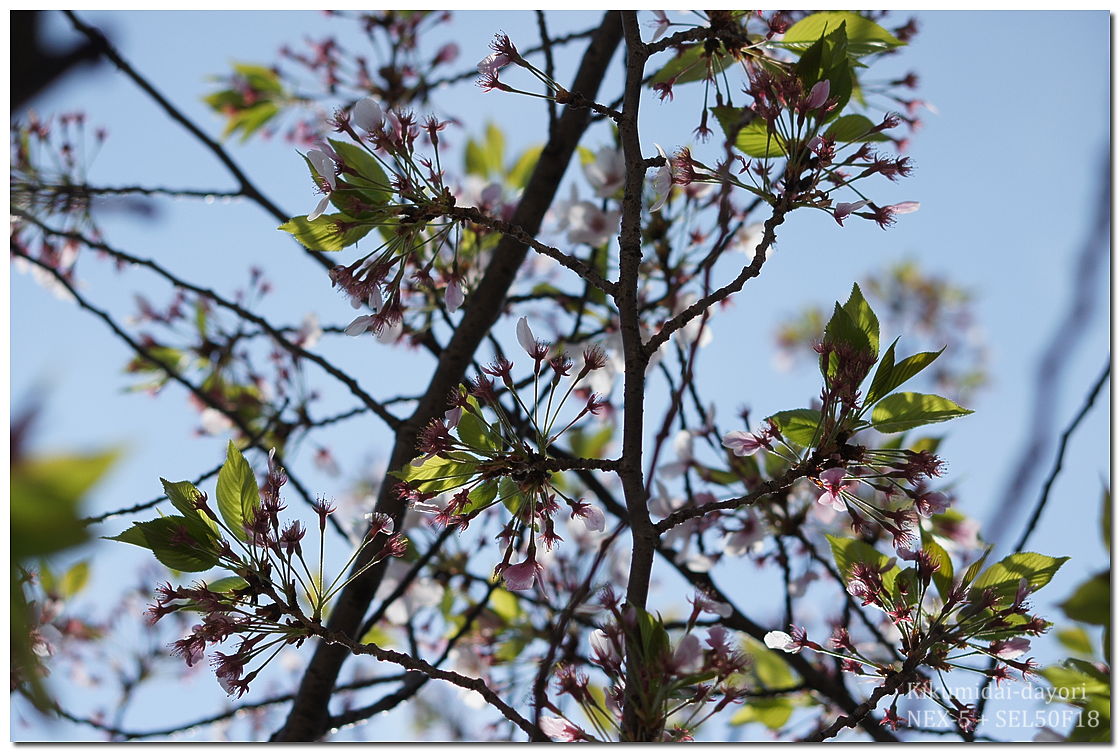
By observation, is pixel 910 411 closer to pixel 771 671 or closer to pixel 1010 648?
pixel 1010 648

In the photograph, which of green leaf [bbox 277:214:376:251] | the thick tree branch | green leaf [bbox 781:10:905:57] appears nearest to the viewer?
green leaf [bbox 277:214:376:251]

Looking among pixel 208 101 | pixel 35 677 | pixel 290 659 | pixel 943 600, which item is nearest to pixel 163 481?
pixel 35 677

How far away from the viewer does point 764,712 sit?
1.88 m

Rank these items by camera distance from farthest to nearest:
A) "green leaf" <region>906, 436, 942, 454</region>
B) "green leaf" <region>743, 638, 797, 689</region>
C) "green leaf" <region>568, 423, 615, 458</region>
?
"green leaf" <region>568, 423, 615, 458</region> < "green leaf" <region>743, 638, 797, 689</region> < "green leaf" <region>906, 436, 942, 454</region>

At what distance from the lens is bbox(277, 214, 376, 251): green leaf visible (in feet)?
3.93

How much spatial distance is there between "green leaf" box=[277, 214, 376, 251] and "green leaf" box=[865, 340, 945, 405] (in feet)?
2.29

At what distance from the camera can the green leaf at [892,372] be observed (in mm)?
1158

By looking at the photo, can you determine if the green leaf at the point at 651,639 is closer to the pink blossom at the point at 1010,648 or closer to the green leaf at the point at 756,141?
the pink blossom at the point at 1010,648

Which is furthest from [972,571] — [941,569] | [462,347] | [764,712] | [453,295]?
[462,347]

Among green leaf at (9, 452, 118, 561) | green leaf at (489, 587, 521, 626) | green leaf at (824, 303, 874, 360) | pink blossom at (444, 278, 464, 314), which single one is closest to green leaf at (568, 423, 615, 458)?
green leaf at (489, 587, 521, 626)

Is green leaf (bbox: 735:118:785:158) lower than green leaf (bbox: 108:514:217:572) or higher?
higher

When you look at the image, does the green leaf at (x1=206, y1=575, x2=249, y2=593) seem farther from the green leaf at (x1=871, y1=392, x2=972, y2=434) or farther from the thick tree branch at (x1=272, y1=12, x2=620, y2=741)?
the green leaf at (x1=871, y1=392, x2=972, y2=434)

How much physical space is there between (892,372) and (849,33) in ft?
1.84

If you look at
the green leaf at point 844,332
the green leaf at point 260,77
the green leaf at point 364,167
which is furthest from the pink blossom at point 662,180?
the green leaf at point 260,77
